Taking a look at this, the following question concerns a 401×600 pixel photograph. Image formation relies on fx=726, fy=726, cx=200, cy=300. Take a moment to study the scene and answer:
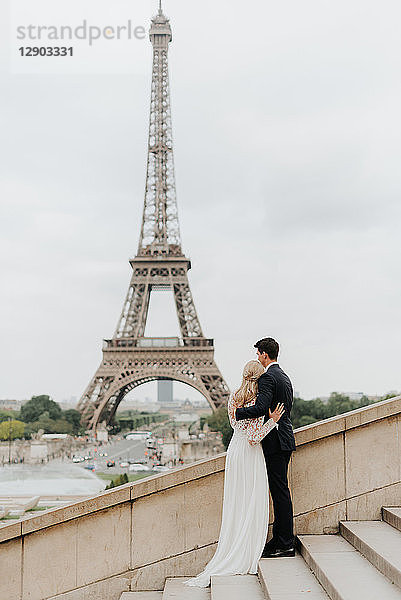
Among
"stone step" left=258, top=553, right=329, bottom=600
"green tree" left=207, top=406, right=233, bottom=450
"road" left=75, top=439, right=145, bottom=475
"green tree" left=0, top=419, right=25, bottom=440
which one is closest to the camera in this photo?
"stone step" left=258, top=553, right=329, bottom=600

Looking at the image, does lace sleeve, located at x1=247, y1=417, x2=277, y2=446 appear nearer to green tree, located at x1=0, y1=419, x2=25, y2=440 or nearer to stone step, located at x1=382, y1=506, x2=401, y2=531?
stone step, located at x1=382, y1=506, x2=401, y2=531

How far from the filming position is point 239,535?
18.9 feet

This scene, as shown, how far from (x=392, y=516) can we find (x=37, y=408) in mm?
82288

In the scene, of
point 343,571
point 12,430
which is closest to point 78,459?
point 12,430

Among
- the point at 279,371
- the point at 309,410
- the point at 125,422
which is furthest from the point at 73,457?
the point at 279,371

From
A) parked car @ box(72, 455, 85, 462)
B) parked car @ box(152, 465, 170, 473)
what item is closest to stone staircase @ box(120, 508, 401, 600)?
parked car @ box(152, 465, 170, 473)

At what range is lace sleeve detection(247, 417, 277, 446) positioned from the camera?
5.69 metres

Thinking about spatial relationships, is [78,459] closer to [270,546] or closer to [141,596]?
[141,596]

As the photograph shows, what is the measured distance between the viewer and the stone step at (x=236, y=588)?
5.07 metres

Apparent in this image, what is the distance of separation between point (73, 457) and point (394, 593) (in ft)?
194

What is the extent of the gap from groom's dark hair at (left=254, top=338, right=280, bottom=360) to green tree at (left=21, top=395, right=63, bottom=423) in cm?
7904

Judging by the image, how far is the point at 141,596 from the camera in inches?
237

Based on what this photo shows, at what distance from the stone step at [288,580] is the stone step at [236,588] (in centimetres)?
7

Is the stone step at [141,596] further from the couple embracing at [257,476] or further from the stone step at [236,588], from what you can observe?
the stone step at [236,588]
